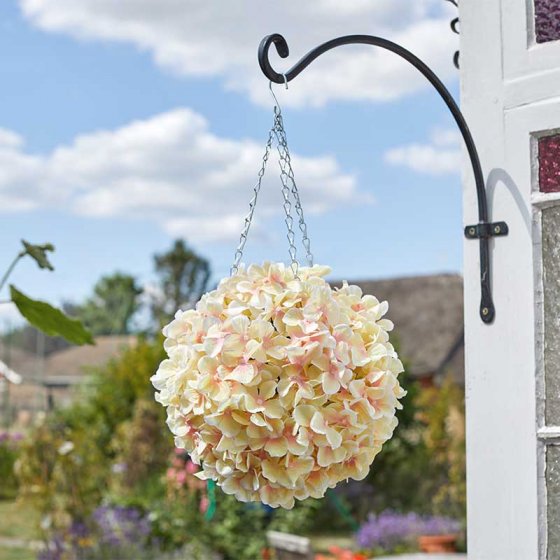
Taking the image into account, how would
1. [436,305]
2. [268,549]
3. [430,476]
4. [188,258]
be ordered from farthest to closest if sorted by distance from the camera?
[188,258]
[436,305]
[430,476]
[268,549]

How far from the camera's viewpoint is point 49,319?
308cm

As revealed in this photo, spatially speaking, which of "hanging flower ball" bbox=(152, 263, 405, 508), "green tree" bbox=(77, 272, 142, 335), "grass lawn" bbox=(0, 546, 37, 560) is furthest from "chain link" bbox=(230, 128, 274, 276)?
"green tree" bbox=(77, 272, 142, 335)

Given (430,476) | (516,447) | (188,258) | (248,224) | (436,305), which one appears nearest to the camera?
(248,224)

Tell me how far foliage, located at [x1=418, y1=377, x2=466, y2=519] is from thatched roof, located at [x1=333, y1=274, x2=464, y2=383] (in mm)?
6679

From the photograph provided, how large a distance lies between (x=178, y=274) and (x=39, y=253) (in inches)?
1146

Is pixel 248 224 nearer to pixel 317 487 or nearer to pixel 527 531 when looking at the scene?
pixel 317 487

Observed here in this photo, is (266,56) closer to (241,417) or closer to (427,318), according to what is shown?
(241,417)

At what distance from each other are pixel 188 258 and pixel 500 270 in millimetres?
30135

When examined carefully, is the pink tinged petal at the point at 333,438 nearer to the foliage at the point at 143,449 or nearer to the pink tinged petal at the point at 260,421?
the pink tinged petal at the point at 260,421

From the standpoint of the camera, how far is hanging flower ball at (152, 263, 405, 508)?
202 cm

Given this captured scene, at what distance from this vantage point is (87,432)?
1075 cm

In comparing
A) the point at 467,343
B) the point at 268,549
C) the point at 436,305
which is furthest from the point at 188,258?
the point at 467,343

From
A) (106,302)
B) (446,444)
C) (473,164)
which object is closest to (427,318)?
(446,444)

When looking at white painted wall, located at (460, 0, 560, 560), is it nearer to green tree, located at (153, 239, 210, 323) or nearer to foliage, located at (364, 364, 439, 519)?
foliage, located at (364, 364, 439, 519)
